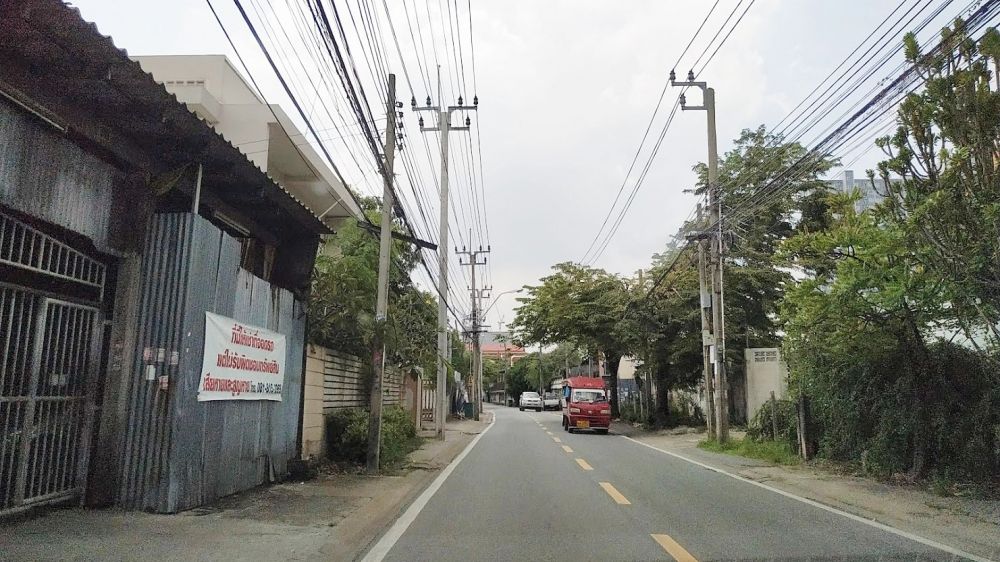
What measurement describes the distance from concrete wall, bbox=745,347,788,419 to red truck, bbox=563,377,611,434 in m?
5.36

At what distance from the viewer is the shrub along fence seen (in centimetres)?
1223

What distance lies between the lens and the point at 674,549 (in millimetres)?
6602

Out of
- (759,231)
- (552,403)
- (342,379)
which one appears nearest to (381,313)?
(342,379)

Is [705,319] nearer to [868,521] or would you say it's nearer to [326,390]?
[326,390]

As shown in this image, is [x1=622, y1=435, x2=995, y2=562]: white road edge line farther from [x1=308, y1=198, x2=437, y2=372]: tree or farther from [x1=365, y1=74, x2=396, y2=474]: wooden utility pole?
[x1=308, y1=198, x2=437, y2=372]: tree

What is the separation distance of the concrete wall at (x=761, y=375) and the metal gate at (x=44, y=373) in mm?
20240

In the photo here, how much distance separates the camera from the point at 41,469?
23.0 feet

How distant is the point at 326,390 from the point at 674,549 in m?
8.44

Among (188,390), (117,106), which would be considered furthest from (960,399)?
(117,106)

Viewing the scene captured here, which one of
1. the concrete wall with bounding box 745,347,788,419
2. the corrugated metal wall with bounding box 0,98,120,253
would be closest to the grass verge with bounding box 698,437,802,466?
the concrete wall with bounding box 745,347,788,419

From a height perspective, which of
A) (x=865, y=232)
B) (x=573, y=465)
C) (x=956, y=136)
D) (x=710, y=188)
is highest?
(x=710, y=188)

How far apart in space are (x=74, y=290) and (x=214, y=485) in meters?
2.75

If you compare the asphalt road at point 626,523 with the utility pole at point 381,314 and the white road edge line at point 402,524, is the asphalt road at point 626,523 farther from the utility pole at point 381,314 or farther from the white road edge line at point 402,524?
the utility pole at point 381,314

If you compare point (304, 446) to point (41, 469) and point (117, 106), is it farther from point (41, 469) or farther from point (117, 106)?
point (117, 106)
